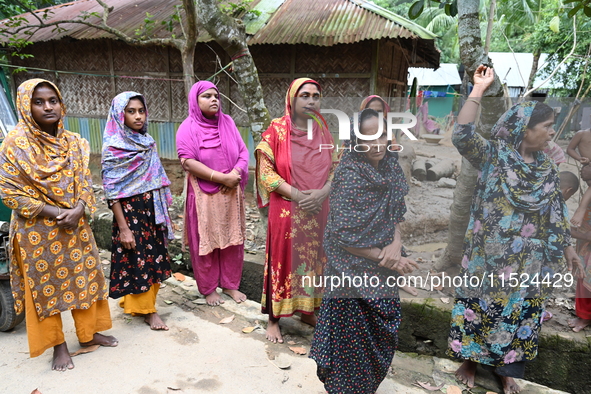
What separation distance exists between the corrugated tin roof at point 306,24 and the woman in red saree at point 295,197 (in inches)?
114

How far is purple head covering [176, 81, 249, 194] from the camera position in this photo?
10.5 ft

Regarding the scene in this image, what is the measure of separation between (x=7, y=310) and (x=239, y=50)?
112 inches

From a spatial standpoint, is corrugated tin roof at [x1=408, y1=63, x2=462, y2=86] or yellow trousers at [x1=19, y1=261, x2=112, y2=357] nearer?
yellow trousers at [x1=19, y1=261, x2=112, y2=357]

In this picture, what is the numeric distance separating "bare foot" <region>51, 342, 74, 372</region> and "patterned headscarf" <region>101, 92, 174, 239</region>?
1.03 meters

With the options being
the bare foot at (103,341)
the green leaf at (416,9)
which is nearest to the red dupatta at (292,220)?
Result: the bare foot at (103,341)

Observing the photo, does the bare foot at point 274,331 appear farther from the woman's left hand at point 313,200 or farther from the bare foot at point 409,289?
the bare foot at point 409,289

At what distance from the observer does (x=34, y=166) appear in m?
2.35

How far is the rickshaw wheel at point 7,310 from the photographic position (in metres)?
2.91

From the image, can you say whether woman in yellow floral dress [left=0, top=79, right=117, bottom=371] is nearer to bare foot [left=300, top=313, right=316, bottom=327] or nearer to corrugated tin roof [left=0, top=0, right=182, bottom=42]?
bare foot [left=300, top=313, right=316, bottom=327]

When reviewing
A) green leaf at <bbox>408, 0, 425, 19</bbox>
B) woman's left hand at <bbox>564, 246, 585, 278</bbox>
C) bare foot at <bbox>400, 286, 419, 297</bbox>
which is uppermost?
green leaf at <bbox>408, 0, 425, 19</bbox>

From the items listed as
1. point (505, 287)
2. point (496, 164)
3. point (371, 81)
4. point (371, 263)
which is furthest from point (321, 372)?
point (371, 81)

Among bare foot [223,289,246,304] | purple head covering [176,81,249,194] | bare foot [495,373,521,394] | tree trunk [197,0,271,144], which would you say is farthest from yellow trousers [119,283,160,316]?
bare foot [495,373,521,394]

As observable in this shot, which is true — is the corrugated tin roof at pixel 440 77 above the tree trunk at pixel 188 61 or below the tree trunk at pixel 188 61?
above

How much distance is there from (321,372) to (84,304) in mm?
1620
